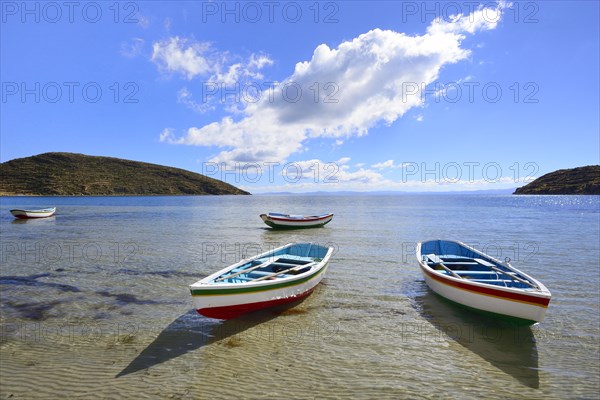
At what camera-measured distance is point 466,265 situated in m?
13.0

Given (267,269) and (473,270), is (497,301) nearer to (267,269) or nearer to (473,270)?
(473,270)

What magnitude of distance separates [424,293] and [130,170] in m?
200

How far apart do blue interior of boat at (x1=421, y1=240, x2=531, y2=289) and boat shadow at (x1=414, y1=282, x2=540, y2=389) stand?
1.27 metres

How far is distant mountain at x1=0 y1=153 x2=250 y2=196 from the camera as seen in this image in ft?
468

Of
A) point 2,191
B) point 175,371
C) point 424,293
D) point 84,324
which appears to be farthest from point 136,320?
point 2,191

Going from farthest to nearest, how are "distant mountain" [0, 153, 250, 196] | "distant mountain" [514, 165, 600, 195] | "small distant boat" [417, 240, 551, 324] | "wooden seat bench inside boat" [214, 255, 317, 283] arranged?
"distant mountain" [514, 165, 600, 195] < "distant mountain" [0, 153, 250, 196] < "wooden seat bench inside boat" [214, 255, 317, 283] < "small distant boat" [417, 240, 551, 324]

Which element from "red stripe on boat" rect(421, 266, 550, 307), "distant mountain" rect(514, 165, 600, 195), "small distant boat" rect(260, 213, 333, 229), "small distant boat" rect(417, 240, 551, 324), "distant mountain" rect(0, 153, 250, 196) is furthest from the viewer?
"distant mountain" rect(514, 165, 600, 195)

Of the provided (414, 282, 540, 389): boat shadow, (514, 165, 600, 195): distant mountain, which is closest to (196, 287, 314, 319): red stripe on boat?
(414, 282, 540, 389): boat shadow

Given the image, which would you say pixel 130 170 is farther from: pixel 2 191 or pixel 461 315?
pixel 461 315

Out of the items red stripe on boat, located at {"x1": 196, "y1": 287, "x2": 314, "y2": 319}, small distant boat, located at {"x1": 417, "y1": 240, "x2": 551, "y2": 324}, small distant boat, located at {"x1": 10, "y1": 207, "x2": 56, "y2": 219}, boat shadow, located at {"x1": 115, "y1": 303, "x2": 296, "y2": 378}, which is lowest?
boat shadow, located at {"x1": 115, "y1": 303, "x2": 296, "y2": 378}

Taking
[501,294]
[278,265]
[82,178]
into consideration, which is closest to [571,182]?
[501,294]

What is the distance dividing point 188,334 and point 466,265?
10.9 metres

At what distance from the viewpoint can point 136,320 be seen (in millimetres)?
9336

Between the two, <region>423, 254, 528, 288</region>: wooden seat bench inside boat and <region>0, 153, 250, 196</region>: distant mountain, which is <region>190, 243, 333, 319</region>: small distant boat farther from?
<region>0, 153, 250, 196</region>: distant mountain
